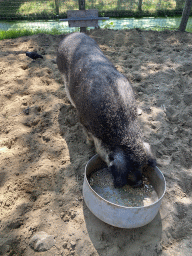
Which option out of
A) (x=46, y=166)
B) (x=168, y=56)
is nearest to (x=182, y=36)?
(x=168, y=56)

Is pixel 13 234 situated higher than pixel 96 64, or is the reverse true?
pixel 96 64

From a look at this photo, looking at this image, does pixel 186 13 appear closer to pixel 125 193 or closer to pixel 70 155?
pixel 70 155

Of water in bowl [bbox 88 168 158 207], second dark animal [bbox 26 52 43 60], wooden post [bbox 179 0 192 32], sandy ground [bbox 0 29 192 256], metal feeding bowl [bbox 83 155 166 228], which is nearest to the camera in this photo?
metal feeding bowl [bbox 83 155 166 228]

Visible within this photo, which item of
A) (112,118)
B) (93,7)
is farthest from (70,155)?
(93,7)

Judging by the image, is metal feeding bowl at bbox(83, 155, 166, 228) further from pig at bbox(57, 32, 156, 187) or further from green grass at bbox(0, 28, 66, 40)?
green grass at bbox(0, 28, 66, 40)

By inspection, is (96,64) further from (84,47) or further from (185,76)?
(185,76)

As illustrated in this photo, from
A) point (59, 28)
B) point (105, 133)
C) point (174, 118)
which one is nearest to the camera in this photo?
point (105, 133)

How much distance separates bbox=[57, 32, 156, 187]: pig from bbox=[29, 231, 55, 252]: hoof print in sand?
883 millimetres

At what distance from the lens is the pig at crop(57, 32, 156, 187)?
7.90 ft

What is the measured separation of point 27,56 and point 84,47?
2.65 m

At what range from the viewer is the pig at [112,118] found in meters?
2.41

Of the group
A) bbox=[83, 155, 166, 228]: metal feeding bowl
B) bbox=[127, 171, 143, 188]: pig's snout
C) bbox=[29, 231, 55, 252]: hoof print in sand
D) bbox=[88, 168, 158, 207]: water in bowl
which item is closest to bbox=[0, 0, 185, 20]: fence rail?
bbox=[88, 168, 158, 207]: water in bowl

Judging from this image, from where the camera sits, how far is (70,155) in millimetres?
3125

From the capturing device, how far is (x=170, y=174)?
289 cm
